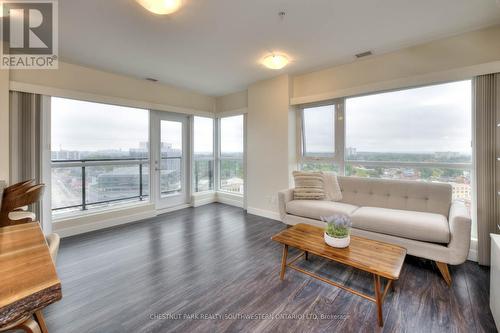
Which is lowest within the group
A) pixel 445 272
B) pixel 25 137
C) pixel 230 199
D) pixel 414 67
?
pixel 445 272

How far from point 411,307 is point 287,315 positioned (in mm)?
1016

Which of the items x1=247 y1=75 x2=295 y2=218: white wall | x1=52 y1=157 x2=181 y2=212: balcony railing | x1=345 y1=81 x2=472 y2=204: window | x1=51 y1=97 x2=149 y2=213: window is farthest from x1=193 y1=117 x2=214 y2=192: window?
x1=345 y1=81 x2=472 y2=204: window

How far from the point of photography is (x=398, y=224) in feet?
7.66

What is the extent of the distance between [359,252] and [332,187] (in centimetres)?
155

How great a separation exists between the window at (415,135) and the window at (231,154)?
234cm

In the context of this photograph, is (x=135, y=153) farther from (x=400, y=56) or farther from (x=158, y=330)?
(x=400, y=56)

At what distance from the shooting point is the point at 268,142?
415 cm

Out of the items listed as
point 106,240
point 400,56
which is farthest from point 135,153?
point 400,56

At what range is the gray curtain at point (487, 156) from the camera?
231cm

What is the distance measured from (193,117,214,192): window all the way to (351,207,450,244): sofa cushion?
11.9 ft

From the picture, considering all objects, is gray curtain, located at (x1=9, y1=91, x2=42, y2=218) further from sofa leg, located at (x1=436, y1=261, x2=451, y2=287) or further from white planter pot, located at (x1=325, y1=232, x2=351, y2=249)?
sofa leg, located at (x1=436, y1=261, x2=451, y2=287)

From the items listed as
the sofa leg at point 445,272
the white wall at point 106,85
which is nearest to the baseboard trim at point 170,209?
the white wall at point 106,85

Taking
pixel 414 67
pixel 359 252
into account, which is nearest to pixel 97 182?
pixel 359 252

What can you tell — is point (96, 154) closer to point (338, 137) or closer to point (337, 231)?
point (337, 231)
